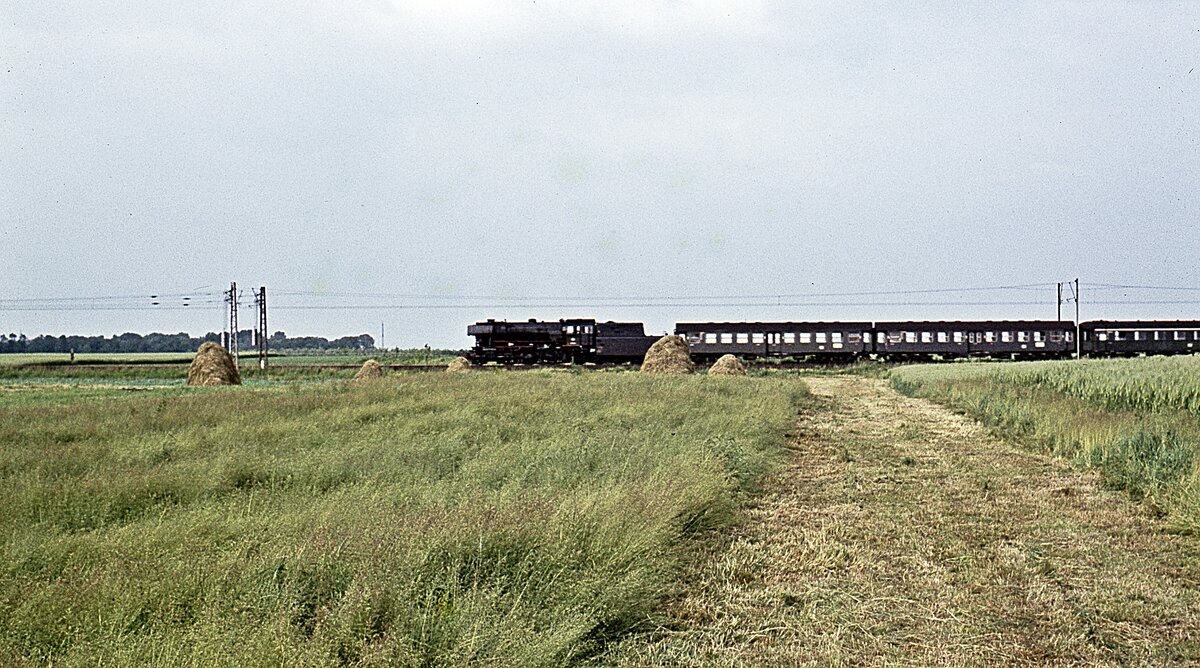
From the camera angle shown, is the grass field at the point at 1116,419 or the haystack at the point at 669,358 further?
the haystack at the point at 669,358

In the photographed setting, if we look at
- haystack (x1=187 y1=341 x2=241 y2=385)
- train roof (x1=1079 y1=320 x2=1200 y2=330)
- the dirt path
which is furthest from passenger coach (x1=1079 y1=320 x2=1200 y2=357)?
the dirt path

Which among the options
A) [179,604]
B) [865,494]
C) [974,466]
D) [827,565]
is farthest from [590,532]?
[974,466]

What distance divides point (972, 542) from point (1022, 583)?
56.7 inches

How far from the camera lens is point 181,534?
675cm

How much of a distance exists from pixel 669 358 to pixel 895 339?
77.5ft

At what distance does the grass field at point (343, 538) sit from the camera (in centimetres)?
481

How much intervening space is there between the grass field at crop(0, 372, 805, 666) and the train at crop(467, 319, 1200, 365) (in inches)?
1656

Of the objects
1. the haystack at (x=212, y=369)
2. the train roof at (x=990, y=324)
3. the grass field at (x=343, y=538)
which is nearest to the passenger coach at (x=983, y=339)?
the train roof at (x=990, y=324)

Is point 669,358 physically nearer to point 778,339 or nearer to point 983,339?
point 778,339

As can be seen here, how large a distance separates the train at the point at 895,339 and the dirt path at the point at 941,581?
44241 millimetres

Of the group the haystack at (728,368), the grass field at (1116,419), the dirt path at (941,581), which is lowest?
the dirt path at (941,581)

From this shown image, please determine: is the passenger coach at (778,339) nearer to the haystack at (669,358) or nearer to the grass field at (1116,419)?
the haystack at (669,358)

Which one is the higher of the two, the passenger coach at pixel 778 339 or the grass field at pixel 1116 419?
the passenger coach at pixel 778 339

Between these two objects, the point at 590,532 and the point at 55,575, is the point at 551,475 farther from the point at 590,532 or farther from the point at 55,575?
the point at 55,575
